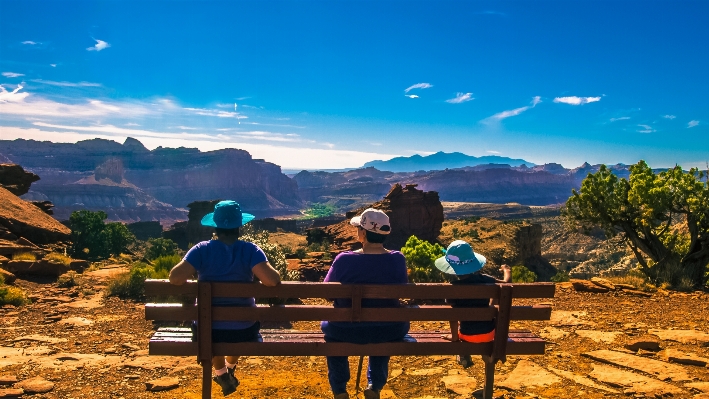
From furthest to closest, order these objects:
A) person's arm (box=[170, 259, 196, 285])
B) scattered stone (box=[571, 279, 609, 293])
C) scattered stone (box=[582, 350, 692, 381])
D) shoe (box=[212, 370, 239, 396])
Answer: scattered stone (box=[571, 279, 609, 293]) → scattered stone (box=[582, 350, 692, 381]) → shoe (box=[212, 370, 239, 396]) → person's arm (box=[170, 259, 196, 285])

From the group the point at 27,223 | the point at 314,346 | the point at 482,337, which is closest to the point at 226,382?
the point at 314,346

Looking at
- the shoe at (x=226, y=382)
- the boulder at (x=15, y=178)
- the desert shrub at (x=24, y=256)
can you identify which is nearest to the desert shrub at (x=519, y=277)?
the shoe at (x=226, y=382)

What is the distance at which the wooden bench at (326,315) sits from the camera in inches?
143

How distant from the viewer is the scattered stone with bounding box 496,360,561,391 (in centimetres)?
495

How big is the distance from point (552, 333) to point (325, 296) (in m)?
4.66

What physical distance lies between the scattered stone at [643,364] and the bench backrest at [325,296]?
2.25 meters

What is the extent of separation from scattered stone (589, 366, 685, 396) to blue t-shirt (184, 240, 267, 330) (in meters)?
3.76

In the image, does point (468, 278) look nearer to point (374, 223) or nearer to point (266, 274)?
point (374, 223)

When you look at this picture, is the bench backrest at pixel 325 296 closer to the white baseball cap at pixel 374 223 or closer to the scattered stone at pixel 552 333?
the white baseball cap at pixel 374 223

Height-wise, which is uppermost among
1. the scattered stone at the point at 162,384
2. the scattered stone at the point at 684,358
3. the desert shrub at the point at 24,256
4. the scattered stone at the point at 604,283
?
the scattered stone at the point at 684,358

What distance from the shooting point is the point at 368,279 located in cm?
388

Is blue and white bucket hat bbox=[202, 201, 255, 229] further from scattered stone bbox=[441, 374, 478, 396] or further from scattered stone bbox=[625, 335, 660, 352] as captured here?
scattered stone bbox=[625, 335, 660, 352]

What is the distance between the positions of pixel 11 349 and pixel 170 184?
191644 millimetres

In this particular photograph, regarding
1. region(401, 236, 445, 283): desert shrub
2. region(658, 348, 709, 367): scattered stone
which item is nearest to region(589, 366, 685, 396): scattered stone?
region(658, 348, 709, 367): scattered stone
